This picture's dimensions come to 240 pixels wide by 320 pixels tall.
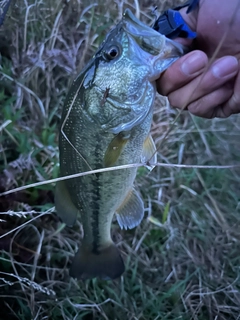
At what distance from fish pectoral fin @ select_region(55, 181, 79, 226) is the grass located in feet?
0.17

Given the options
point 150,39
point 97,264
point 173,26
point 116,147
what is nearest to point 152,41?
point 150,39

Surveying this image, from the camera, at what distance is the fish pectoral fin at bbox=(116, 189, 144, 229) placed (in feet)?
5.40

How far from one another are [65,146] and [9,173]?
70 centimetres

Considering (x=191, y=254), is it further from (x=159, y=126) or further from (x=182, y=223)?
(x=159, y=126)

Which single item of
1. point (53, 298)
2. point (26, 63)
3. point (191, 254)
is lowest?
point (191, 254)

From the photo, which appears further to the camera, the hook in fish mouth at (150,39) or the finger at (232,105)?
the finger at (232,105)

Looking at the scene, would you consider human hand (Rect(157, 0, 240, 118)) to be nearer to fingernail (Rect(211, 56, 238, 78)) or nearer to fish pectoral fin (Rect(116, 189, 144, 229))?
fingernail (Rect(211, 56, 238, 78))

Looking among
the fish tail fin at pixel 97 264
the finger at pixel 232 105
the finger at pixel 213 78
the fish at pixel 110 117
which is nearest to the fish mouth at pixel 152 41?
the fish at pixel 110 117

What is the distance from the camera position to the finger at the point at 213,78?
1.28 metres

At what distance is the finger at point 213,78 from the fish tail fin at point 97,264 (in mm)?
732

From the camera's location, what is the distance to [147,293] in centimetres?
211

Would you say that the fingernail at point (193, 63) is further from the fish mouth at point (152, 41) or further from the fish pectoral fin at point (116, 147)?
the fish pectoral fin at point (116, 147)

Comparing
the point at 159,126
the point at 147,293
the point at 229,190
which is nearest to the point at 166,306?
the point at 147,293

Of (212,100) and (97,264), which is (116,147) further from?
(97,264)
